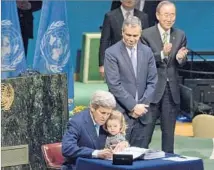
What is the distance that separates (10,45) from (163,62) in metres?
1.71

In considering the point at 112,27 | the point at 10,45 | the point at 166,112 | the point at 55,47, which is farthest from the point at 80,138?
the point at 55,47

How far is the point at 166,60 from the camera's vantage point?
7086mm

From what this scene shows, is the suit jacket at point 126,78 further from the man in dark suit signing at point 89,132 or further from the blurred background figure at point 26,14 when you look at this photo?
the blurred background figure at point 26,14

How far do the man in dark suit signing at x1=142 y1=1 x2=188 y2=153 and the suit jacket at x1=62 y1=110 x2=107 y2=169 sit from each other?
1.51m

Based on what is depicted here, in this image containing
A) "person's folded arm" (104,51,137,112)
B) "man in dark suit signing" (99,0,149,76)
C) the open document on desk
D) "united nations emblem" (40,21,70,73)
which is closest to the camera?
the open document on desk

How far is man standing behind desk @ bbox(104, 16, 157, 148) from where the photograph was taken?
636cm

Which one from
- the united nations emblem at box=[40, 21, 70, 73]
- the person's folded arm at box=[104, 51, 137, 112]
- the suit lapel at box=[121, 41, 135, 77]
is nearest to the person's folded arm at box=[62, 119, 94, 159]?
the person's folded arm at box=[104, 51, 137, 112]

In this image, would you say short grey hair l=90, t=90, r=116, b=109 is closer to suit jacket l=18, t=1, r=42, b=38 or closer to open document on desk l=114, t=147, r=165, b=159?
open document on desk l=114, t=147, r=165, b=159

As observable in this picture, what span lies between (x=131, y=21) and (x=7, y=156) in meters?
1.52

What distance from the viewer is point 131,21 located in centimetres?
630

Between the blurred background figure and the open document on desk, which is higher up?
the blurred background figure

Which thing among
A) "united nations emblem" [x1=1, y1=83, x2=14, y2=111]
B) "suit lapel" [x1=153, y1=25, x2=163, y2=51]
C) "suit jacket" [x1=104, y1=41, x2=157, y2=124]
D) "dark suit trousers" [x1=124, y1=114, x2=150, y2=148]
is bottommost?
"dark suit trousers" [x1=124, y1=114, x2=150, y2=148]

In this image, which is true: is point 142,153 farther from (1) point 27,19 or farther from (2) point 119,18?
(1) point 27,19

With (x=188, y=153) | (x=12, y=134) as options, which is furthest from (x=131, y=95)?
(x=188, y=153)
